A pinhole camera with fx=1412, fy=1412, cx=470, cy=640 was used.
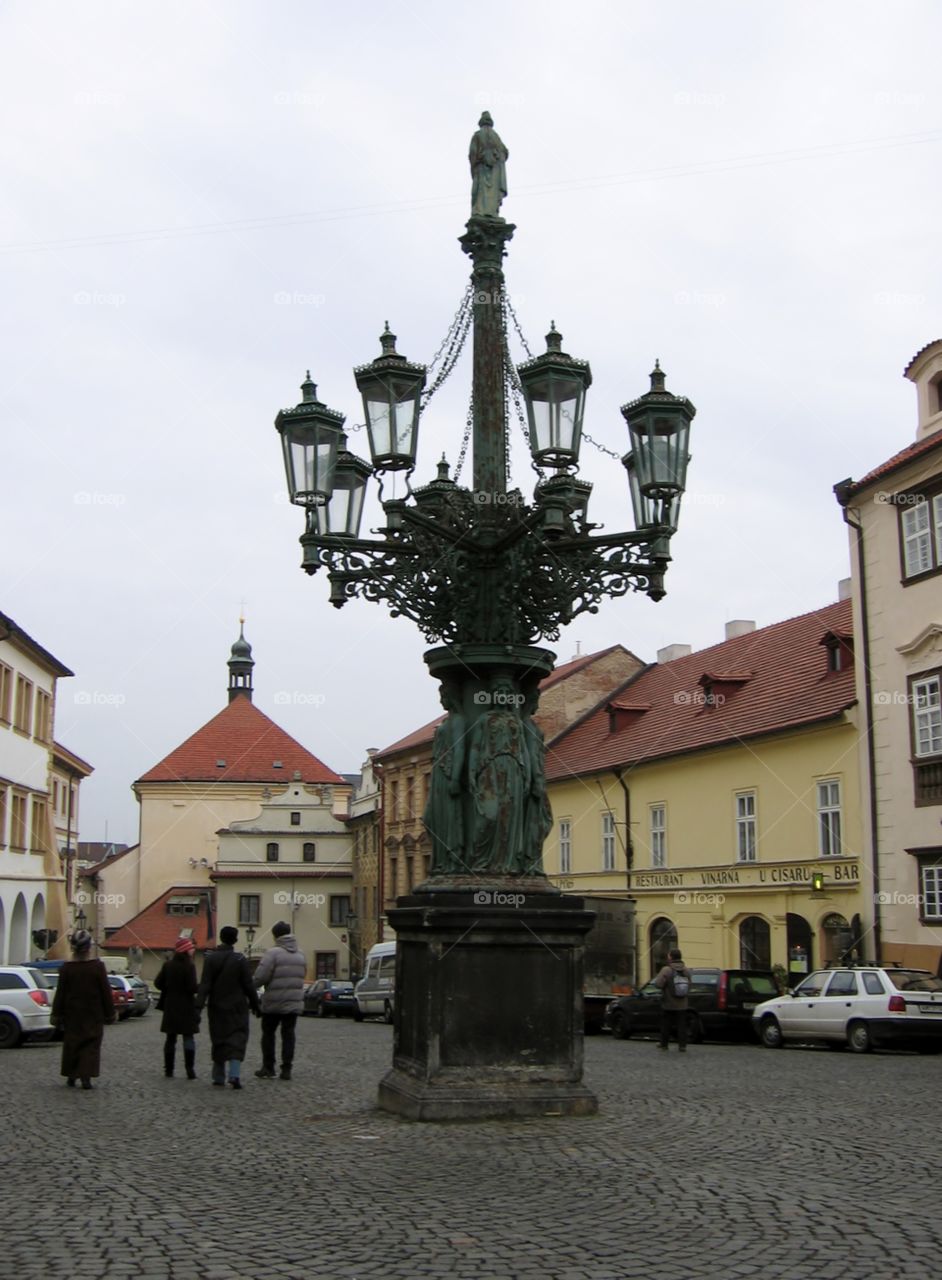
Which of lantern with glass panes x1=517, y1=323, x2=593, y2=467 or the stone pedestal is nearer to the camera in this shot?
the stone pedestal

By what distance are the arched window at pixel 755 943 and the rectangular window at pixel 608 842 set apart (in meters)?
7.95

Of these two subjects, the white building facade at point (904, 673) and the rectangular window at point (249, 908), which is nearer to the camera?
the white building facade at point (904, 673)

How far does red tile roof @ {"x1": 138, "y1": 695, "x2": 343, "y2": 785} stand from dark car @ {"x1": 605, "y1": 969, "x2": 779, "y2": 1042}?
54305mm

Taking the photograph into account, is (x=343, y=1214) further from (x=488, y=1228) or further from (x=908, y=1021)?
(x=908, y=1021)

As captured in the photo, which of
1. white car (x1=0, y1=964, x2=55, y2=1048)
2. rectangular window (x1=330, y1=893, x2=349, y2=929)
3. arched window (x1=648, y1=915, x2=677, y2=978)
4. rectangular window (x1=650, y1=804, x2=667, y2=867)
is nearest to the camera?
white car (x1=0, y1=964, x2=55, y2=1048)

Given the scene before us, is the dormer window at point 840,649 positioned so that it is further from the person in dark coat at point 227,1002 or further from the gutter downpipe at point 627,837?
the person in dark coat at point 227,1002

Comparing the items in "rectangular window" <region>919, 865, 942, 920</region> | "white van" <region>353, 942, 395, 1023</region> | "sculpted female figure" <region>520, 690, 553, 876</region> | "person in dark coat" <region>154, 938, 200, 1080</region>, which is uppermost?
"sculpted female figure" <region>520, 690, 553, 876</region>

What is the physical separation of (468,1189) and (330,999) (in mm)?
35763

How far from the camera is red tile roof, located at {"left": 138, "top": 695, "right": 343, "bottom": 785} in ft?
264

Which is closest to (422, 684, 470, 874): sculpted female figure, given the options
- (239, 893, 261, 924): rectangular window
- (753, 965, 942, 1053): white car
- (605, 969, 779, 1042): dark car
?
(753, 965, 942, 1053): white car

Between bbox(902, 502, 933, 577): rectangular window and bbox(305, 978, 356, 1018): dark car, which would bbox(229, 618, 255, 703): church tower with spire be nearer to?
bbox(305, 978, 356, 1018): dark car

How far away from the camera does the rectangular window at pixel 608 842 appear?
134 ft

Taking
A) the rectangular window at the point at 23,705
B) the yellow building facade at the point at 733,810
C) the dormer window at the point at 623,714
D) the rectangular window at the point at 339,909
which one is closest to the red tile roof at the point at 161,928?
the rectangular window at the point at 339,909

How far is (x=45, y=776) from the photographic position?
49781 millimetres
